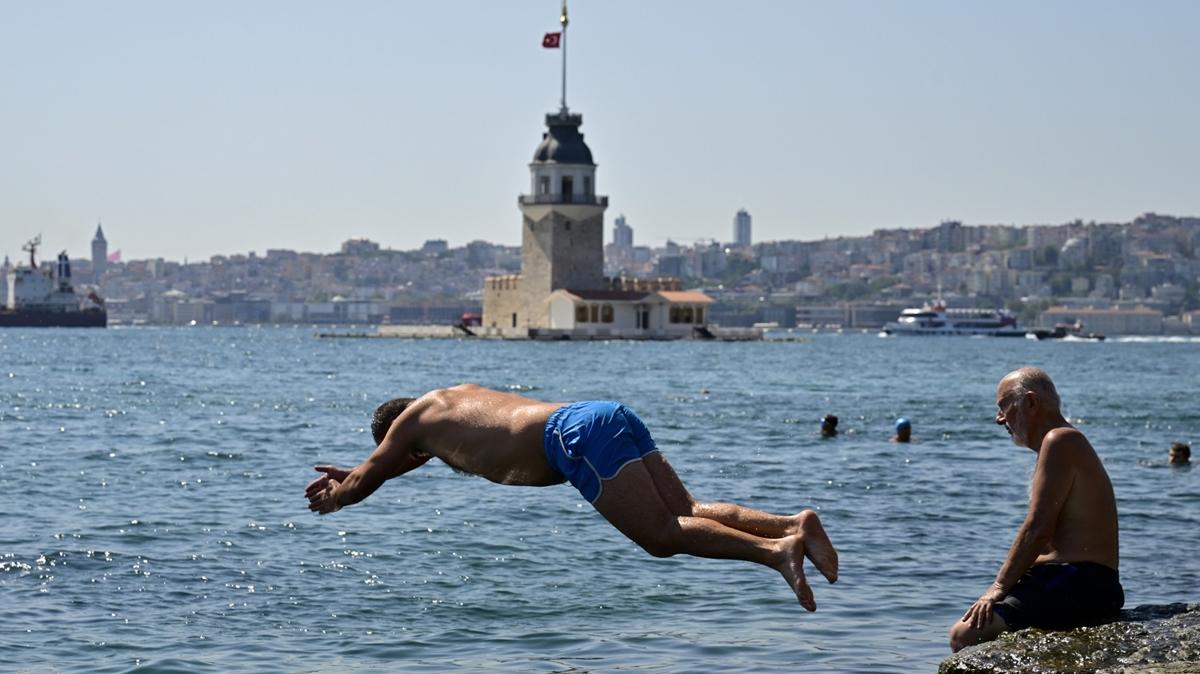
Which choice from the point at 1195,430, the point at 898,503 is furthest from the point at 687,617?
the point at 1195,430

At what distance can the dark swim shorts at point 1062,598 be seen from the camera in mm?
7215

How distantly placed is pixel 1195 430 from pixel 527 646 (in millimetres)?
25415

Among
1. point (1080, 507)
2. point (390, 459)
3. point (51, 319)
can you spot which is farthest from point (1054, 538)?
point (51, 319)

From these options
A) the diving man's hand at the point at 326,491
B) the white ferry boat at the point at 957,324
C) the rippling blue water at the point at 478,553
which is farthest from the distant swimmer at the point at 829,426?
the white ferry boat at the point at 957,324

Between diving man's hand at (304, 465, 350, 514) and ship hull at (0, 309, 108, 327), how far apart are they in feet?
509

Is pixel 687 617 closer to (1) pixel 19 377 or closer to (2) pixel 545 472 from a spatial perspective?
(2) pixel 545 472

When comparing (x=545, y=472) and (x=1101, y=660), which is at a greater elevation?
(x=545, y=472)

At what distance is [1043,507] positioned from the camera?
7.15 metres

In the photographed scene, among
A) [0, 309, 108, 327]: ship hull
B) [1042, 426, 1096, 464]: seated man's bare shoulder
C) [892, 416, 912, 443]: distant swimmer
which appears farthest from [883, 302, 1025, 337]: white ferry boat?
[1042, 426, 1096, 464]: seated man's bare shoulder

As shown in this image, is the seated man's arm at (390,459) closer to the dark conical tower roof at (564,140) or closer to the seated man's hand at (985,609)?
the seated man's hand at (985,609)

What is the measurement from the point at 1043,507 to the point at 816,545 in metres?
1.06

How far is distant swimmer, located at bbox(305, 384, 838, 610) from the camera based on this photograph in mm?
6875

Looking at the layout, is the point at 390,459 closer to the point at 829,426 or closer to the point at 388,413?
the point at 388,413

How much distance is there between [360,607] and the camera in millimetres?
11438
